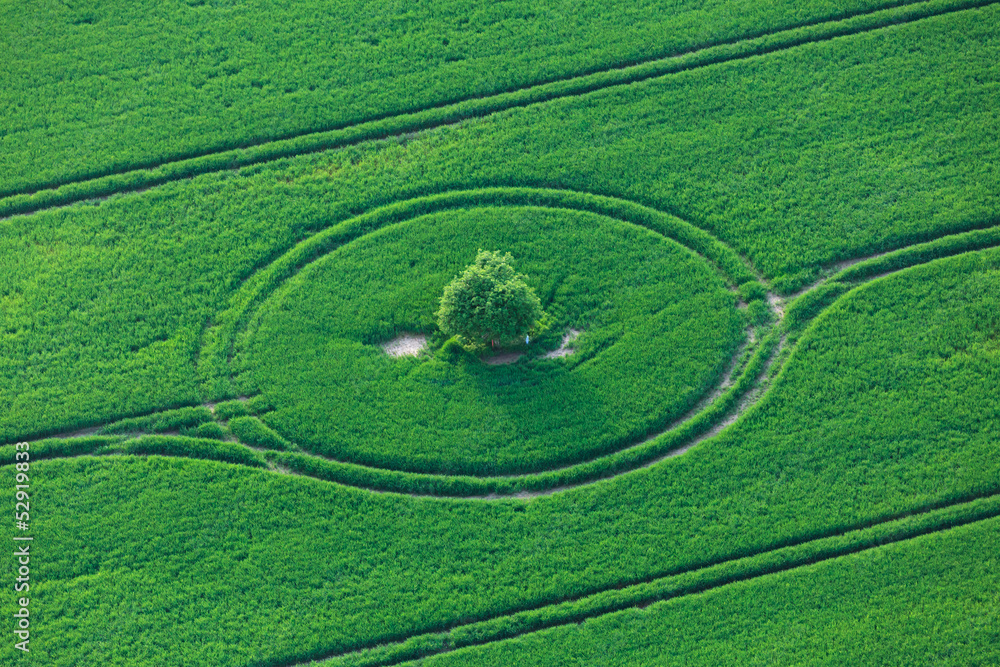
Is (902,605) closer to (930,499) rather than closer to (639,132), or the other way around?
(930,499)

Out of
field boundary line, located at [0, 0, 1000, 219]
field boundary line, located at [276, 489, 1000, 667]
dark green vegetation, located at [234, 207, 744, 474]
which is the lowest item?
field boundary line, located at [276, 489, 1000, 667]

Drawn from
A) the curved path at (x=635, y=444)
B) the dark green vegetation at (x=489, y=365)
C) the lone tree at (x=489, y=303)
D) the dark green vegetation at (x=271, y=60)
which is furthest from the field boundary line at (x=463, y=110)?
the lone tree at (x=489, y=303)

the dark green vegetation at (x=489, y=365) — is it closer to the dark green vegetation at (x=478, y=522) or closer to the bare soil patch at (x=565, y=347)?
the bare soil patch at (x=565, y=347)

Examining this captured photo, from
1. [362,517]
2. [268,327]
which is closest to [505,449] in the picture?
[362,517]

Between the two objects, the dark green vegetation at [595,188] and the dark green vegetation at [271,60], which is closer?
the dark green vegetation at [595,188]

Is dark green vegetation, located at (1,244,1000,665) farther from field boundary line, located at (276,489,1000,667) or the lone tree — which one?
the lone tree

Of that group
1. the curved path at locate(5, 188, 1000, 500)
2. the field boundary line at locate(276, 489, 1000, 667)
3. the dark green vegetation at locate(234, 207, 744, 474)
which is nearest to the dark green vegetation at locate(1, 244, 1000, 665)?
the field boundary line at locate(276, 489, 1000, 667)

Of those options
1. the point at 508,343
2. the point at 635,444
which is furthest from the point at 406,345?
the point at 635,444
